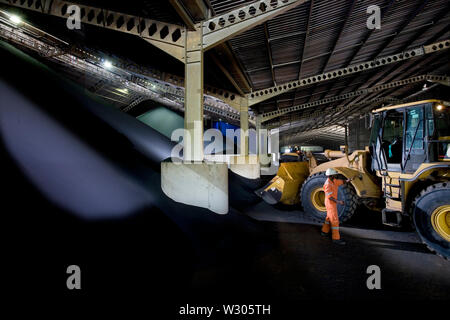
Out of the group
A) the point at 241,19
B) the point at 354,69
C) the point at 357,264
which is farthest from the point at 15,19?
the point at 354,69

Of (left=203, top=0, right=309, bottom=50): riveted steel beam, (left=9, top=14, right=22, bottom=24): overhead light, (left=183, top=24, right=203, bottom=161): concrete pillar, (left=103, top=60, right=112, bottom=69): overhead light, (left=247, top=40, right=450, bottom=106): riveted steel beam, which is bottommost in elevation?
(left=183, top=24, right=203, bottom=161): concrete pillar

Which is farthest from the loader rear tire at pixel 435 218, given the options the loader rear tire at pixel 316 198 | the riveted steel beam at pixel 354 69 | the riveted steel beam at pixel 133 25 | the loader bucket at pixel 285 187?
the riveted steel beam at pixel 354 69

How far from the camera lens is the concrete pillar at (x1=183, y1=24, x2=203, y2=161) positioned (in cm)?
488

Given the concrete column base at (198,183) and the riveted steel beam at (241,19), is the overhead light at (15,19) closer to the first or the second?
the riveted steel beam at (241,19)

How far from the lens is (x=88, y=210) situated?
3488 millimetres

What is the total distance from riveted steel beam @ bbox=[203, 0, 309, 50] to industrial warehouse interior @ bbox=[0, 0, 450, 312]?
0.09 ft

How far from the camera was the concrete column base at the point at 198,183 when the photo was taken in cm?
474

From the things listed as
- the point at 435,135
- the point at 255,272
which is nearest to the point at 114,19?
the point at 255,272

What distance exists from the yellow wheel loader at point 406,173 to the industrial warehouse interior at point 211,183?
0.03m

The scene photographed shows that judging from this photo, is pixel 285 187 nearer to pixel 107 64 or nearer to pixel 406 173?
pixel 406 173

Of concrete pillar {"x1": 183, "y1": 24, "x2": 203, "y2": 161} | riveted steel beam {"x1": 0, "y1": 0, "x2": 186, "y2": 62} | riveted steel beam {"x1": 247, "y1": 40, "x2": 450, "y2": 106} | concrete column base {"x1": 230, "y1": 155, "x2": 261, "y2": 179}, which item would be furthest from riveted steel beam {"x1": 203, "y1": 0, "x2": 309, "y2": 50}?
concrete column base {"x1": 230, "y1": 155, "x2": 261, "y2": 179}

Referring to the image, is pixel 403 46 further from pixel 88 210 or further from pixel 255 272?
pixel 88 210

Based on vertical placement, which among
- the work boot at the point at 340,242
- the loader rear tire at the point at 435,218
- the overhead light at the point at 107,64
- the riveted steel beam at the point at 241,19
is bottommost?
the work boot at the point at 340,242

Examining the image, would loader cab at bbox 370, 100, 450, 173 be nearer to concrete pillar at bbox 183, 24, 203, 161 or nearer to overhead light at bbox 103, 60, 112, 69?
concrete pillar at bbox 183, 24, 203, 161
